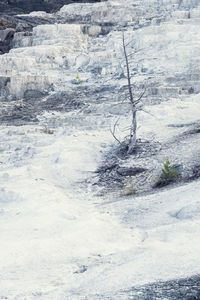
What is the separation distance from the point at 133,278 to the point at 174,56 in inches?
667

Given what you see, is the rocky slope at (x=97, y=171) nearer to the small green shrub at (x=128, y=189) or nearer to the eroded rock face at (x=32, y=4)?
the small green shrub at (x=128, y=189)

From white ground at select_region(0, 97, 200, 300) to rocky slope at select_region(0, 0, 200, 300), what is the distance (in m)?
0.01

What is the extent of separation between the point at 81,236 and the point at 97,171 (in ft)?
12.2

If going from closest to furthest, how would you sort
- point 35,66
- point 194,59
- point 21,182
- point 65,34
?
1. point 21,182
2. point 194,59
3. point 35,66
4. point 65,34

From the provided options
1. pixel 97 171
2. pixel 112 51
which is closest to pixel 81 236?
pixel 97 171

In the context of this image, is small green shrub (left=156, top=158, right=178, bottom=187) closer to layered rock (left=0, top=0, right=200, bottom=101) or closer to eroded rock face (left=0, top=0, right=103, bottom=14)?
layered rock (left=0, top=0, right=200, bottom=101)

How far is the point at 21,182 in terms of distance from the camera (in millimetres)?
7395

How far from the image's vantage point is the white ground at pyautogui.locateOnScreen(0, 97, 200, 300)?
381 cm

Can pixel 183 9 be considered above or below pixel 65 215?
above

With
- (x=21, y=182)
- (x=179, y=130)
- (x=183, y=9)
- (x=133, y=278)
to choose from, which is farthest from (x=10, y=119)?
(x=183, y=9)

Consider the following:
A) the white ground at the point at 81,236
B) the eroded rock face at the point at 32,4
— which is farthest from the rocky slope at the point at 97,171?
the eroded rock face at the point at 32,4

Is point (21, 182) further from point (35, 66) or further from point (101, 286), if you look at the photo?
point (35, 66)

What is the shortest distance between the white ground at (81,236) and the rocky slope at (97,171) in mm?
15

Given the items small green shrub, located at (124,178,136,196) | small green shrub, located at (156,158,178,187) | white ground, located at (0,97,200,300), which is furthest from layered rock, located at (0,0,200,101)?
white ground, located at (0,97,200,300)
